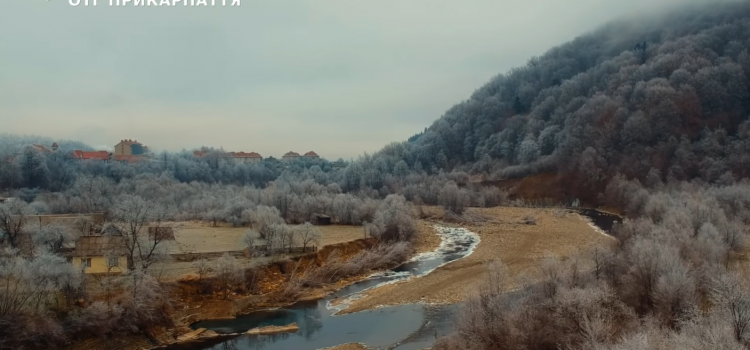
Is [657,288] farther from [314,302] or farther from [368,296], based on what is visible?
[314,302]

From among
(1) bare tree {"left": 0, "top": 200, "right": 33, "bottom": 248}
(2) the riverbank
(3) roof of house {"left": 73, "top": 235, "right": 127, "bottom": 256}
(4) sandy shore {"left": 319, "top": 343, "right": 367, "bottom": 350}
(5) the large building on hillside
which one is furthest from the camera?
(5) the large building on hillside

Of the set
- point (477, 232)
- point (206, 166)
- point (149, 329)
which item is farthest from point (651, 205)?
point (206, 166)

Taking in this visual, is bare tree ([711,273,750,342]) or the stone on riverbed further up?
bare tree ([711,273,750,342])

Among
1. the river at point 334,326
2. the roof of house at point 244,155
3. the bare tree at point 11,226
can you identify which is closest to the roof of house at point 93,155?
the roof of house at point 244,155

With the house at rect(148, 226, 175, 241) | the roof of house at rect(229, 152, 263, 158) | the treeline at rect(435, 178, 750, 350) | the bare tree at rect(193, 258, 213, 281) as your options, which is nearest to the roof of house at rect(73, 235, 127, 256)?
the house at rect(148, 226, 175, 241)

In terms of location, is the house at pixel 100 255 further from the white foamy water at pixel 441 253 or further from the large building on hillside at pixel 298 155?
the large building on hillside at pixel 298 155

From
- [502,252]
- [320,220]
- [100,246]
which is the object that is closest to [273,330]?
[100,246]

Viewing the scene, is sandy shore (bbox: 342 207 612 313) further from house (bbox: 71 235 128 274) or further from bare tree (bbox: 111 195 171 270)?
house (bbox: 71 235 128 274)

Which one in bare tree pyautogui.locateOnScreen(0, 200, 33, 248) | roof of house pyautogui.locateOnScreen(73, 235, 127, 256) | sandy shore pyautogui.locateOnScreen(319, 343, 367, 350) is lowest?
sandy shore pyautogui.locateOnScreen(319, 343, 367, 350)

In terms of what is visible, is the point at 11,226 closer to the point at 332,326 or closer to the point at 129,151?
the point at 332,326
